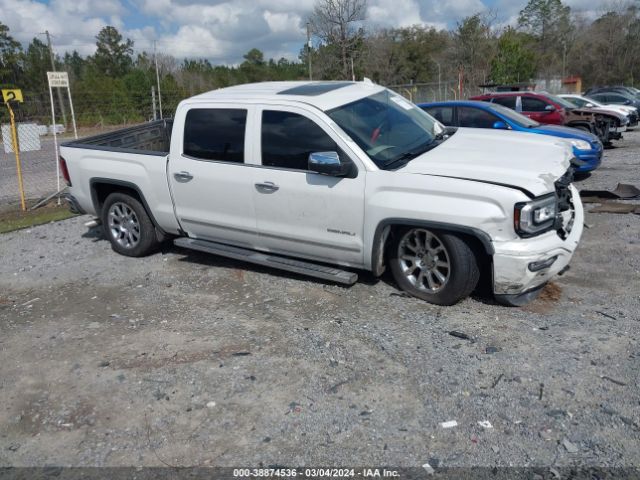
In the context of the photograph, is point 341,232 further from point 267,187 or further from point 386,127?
point 386,127

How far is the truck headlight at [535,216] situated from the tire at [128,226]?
13.8 feet

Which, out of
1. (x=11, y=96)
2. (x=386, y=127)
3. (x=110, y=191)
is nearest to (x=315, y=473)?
(x=386, y=127)

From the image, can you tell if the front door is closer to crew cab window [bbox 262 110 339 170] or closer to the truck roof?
crew cab window [bbox 262 110 339 170]

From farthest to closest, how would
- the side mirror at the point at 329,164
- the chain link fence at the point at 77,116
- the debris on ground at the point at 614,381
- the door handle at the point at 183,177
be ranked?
the chain link fence at the point at 77,116
the door handle at the point at 183,177
the side mirror at the point at 329,164
the debris on ground at the point at 614,381

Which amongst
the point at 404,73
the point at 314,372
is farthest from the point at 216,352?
the point at 404,73

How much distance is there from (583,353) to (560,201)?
54.4 inches

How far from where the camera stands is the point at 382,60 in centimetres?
4525

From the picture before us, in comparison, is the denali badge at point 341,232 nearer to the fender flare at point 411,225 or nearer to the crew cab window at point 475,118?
the fender flare at point 411,225

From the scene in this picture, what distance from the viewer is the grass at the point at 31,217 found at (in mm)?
9406

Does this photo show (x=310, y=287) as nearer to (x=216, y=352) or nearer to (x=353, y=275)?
(x=353, y=275)

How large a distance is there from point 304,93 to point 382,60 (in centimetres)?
4200

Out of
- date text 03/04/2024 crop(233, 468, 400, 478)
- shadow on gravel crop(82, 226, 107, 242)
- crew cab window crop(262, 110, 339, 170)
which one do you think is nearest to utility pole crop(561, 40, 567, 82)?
shadow on gravel crop(82, 226, 107, 242)

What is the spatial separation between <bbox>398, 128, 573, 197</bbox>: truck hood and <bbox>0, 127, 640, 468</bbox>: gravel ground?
1106mm

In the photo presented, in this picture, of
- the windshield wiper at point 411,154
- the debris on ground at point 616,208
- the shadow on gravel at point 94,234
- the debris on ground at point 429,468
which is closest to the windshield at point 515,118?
the debris on ground at point 616,208
